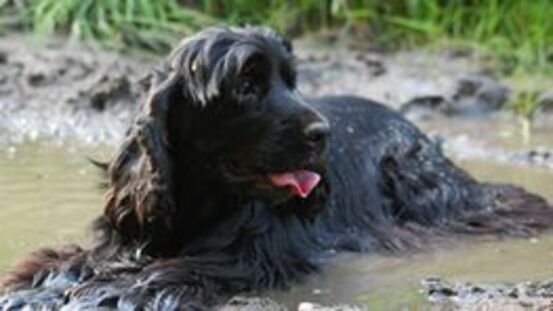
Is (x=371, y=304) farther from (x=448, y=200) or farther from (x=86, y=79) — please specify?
(x=86, y=79)

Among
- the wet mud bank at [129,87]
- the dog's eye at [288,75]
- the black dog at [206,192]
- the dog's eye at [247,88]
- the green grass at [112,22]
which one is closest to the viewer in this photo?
the black dog at [206,192]

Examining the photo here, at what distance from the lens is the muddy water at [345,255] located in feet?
18.6

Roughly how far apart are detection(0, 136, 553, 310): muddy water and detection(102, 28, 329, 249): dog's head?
0.41m

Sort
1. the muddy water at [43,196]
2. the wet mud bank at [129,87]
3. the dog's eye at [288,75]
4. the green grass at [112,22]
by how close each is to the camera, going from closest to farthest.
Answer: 1. the dog's eye at [288,75]
2. the muddy water at [43,196]
3. the wet mud bank at [129,87]
4. the green grass at [112,22]

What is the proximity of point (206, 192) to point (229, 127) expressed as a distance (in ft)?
0.91

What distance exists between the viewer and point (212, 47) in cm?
555

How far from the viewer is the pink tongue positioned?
551 cm

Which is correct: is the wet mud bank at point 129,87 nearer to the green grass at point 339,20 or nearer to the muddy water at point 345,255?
the green grass at point 339,20

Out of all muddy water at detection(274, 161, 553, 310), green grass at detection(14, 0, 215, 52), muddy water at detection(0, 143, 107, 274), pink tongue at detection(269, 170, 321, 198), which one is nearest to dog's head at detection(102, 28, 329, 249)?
pink tongue at detection(269, 170, 321, 198)

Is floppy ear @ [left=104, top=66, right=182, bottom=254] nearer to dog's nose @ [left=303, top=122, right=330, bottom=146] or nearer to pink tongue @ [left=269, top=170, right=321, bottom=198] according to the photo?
pink tongue @ [left=269, top=170, right=321, bottom=198]

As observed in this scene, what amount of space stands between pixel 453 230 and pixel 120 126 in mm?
3175

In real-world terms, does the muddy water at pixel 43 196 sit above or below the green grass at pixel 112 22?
below

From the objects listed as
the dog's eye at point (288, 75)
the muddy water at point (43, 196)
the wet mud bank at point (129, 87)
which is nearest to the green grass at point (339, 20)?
the wet mud bank at point (129, 87)

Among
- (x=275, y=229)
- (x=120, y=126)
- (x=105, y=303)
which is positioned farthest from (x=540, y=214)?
(x=120, y=126)
